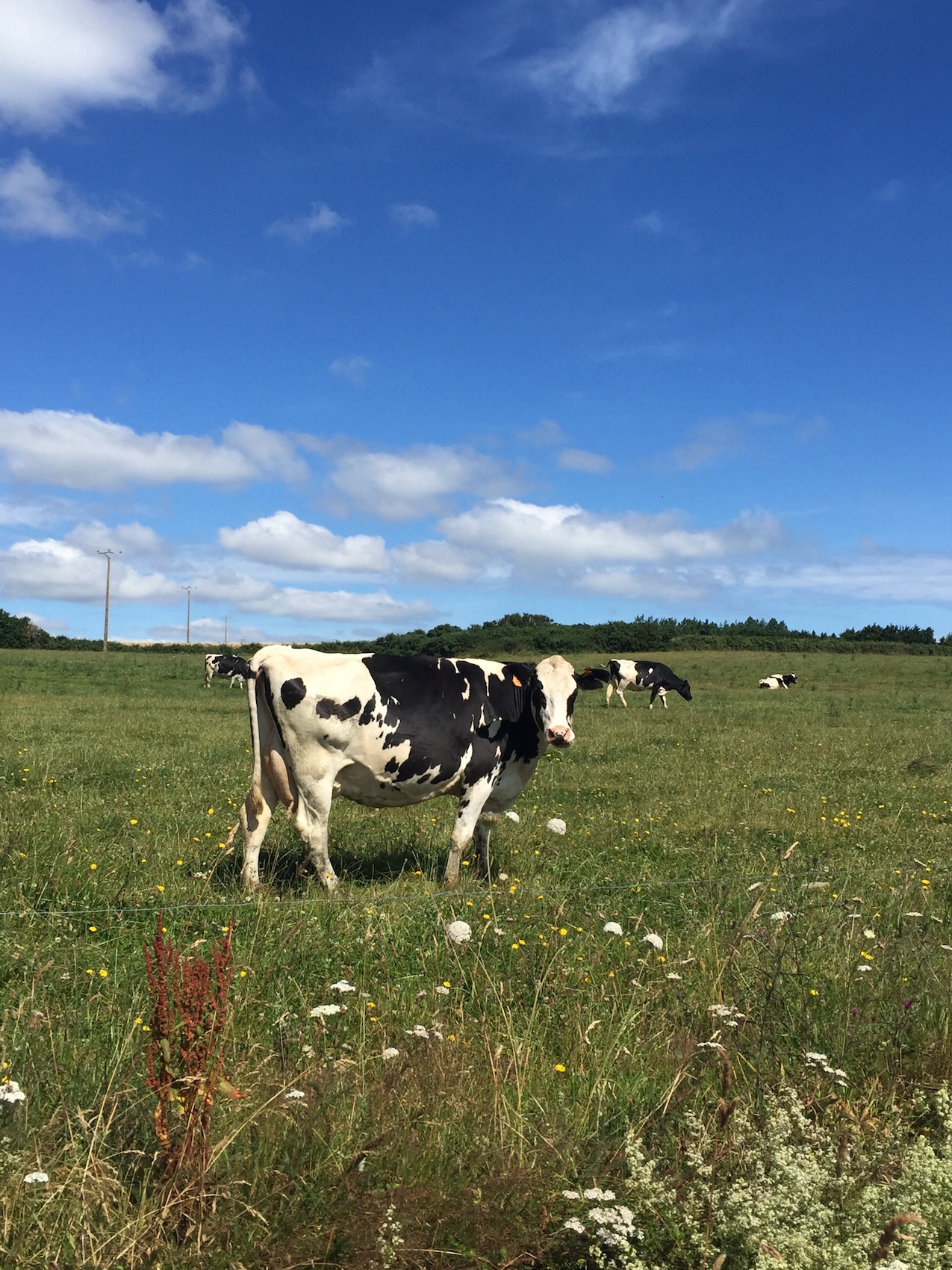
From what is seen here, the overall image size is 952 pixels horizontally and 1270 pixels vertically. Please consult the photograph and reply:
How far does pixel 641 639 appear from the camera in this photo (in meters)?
68.8

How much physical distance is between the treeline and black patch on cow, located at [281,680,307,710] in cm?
4765

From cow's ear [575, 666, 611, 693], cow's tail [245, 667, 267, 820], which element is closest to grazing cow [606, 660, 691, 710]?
cow's ear [575, 666, 611, 693]

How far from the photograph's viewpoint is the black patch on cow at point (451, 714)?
27.6 feet

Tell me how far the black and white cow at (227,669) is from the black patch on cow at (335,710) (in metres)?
32.5

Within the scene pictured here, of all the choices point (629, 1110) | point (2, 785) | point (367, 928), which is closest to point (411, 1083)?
point (629, 1110)

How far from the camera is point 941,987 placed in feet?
16.6

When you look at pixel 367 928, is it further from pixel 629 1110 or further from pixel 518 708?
pixel 518 708

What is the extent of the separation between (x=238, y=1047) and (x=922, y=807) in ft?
34.9

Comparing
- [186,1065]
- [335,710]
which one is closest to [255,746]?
[335,710]

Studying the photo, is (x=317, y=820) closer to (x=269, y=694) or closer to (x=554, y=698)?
(x=269, y=694)

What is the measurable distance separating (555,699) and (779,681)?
39.0 meters

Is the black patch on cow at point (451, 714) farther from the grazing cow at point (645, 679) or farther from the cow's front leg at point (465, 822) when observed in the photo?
the grazing cow at point (645, 679)

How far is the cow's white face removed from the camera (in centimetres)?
886

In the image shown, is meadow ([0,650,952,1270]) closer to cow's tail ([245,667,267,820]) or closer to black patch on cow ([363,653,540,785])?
cow's tail ([245,667,267,820])
